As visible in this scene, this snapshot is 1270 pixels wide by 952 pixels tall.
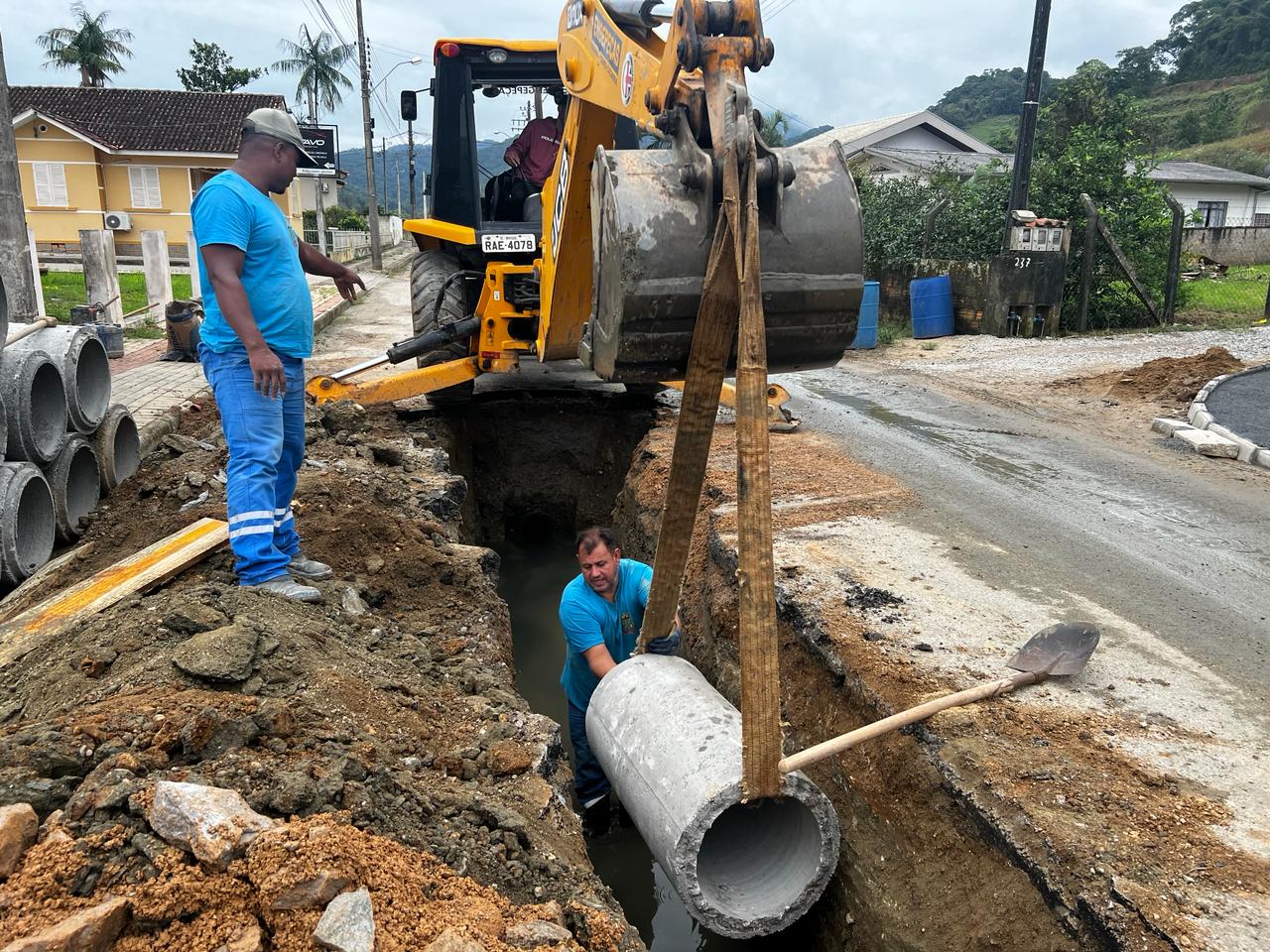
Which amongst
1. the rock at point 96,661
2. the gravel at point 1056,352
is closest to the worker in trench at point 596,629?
the rock at point 96,661

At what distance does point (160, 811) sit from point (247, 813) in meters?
0.18

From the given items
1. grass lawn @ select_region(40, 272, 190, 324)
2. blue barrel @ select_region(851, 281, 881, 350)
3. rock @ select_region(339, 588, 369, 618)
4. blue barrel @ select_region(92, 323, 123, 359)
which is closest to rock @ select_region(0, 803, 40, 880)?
rock @ select_region(339, 588, 369, 618)

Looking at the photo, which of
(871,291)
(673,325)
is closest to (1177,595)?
(673,325)

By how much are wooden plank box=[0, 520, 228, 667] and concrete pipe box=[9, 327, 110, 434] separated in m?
1.11

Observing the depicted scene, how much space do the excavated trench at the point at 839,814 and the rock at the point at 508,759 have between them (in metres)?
1.36

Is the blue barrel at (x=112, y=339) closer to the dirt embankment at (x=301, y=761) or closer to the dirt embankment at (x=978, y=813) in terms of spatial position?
the dirt embankment at (x=301, y=761)

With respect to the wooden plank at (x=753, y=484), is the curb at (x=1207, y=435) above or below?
below

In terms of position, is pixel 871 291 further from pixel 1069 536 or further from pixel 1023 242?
pixel 1069 536

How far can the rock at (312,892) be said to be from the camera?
202cm

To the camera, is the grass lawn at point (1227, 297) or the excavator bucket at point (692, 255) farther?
the grass lawn at point (1227, 297)

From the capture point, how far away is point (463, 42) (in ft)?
23.8

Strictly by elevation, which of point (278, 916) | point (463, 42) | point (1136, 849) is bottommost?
point (1136, 849)

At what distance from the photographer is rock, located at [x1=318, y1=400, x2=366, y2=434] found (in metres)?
7.27

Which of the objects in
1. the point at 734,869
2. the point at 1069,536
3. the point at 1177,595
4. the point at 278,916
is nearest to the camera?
the point at 278,916
